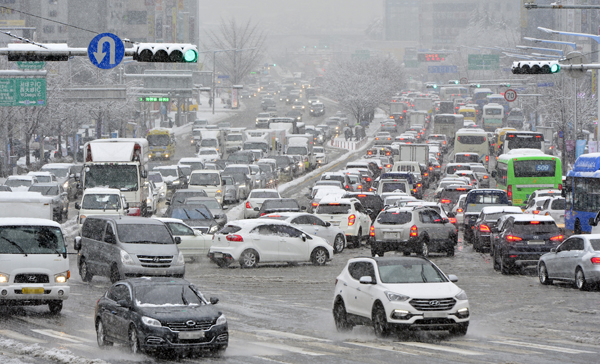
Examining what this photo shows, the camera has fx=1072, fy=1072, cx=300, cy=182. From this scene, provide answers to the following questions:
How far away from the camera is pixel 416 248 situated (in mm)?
30438

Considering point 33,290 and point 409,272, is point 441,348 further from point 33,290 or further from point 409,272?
point 33,290

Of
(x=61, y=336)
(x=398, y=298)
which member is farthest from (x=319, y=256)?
(x=398, y=298)

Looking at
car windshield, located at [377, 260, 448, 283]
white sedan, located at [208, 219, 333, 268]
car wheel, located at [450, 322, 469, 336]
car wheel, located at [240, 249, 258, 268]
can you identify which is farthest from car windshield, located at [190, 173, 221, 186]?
car wheel, located at [450, 322, 469, 336]

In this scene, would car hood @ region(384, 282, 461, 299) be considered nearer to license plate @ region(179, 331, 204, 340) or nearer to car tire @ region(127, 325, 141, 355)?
license plate @ region(179, 331, 204, 340)

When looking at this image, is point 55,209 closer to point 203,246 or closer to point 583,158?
point 203,246

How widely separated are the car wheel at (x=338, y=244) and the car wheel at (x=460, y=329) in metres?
15.9

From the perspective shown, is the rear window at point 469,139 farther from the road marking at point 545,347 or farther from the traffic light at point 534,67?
the road marking at point 545,347

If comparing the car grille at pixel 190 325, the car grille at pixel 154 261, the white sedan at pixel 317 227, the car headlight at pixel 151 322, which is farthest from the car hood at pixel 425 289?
the white sedan at pixel 317 227

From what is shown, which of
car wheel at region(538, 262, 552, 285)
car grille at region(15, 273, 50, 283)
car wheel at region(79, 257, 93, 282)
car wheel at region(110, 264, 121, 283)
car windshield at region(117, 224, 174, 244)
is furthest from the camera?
car wheel at region(79, 257, 93, 282)

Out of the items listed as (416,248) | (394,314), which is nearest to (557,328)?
(394,314)

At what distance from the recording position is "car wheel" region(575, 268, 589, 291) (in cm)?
2316

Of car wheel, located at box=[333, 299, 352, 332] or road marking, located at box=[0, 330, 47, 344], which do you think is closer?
road marking, located at box=[0, 330, 47, 344]

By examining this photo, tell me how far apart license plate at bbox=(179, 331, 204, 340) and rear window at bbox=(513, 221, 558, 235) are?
45.0 feet

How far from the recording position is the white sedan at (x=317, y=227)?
104ft
